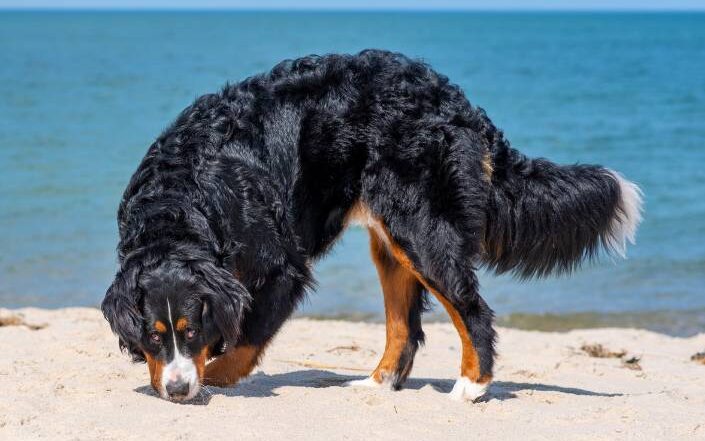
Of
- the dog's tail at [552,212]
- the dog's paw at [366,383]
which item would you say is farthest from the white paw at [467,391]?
the dog's tail at [552,212]

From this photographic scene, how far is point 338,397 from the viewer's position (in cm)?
482

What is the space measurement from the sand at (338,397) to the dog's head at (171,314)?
145mm

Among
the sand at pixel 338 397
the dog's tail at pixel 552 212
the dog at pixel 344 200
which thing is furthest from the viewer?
the dog's tail at pixel 552 212

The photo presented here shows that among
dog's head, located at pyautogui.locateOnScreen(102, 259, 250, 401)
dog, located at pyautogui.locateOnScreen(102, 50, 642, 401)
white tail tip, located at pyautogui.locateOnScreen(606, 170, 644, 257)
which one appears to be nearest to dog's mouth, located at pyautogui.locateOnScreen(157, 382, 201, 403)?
dog's head, located at pyautogui.locateOnScreen(102, 259, 250, 401)

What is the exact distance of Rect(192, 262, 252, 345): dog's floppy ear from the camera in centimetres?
450

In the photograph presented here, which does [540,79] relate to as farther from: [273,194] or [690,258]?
[273,194]

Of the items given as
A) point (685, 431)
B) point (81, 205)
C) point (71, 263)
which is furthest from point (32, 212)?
point (685, 431)

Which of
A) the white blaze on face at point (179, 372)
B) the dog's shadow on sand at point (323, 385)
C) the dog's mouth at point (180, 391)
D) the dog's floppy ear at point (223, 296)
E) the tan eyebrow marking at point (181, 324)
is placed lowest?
the dog's shadow on sand at point (323, 385)

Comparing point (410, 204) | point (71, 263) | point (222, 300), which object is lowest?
point (71, 263)

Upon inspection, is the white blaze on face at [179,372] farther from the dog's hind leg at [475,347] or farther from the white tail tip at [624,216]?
the white tail tip at [624,216]

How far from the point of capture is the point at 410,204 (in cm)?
505

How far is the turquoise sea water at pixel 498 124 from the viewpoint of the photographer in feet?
30.9

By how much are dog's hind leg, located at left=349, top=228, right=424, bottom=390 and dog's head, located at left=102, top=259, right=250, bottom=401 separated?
1.31 meters

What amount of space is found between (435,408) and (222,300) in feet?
4.00
